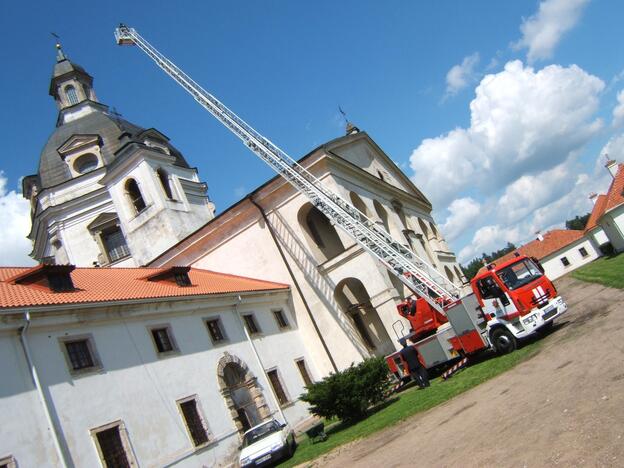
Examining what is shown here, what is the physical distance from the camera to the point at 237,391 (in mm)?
20516

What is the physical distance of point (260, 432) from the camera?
16.4m

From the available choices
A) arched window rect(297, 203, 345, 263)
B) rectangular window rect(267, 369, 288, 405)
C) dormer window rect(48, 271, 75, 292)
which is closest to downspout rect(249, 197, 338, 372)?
arched window rect(297, 203, 345, 263)

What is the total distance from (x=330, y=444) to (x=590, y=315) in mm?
8304

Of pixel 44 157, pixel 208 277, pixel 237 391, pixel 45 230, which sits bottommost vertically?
pixel 237 391

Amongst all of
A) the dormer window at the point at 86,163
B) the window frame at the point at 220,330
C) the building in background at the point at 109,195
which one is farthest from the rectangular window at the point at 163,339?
the dormer window at the point at 86,163

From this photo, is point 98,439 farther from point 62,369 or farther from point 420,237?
point 420,237

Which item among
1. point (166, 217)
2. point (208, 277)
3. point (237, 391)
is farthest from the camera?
point (166, 217)

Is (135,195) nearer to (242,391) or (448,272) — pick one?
(242,391)

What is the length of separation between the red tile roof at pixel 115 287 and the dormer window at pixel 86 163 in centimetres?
1363

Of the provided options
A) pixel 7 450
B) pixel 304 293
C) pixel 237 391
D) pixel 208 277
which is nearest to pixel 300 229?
pixel 304 293

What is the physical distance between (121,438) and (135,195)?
2157 centimetres

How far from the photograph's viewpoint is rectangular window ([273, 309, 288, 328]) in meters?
25.9

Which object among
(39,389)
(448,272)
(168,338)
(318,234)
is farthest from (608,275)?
(39,389)

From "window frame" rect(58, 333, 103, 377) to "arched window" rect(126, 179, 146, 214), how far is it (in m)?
18.6
